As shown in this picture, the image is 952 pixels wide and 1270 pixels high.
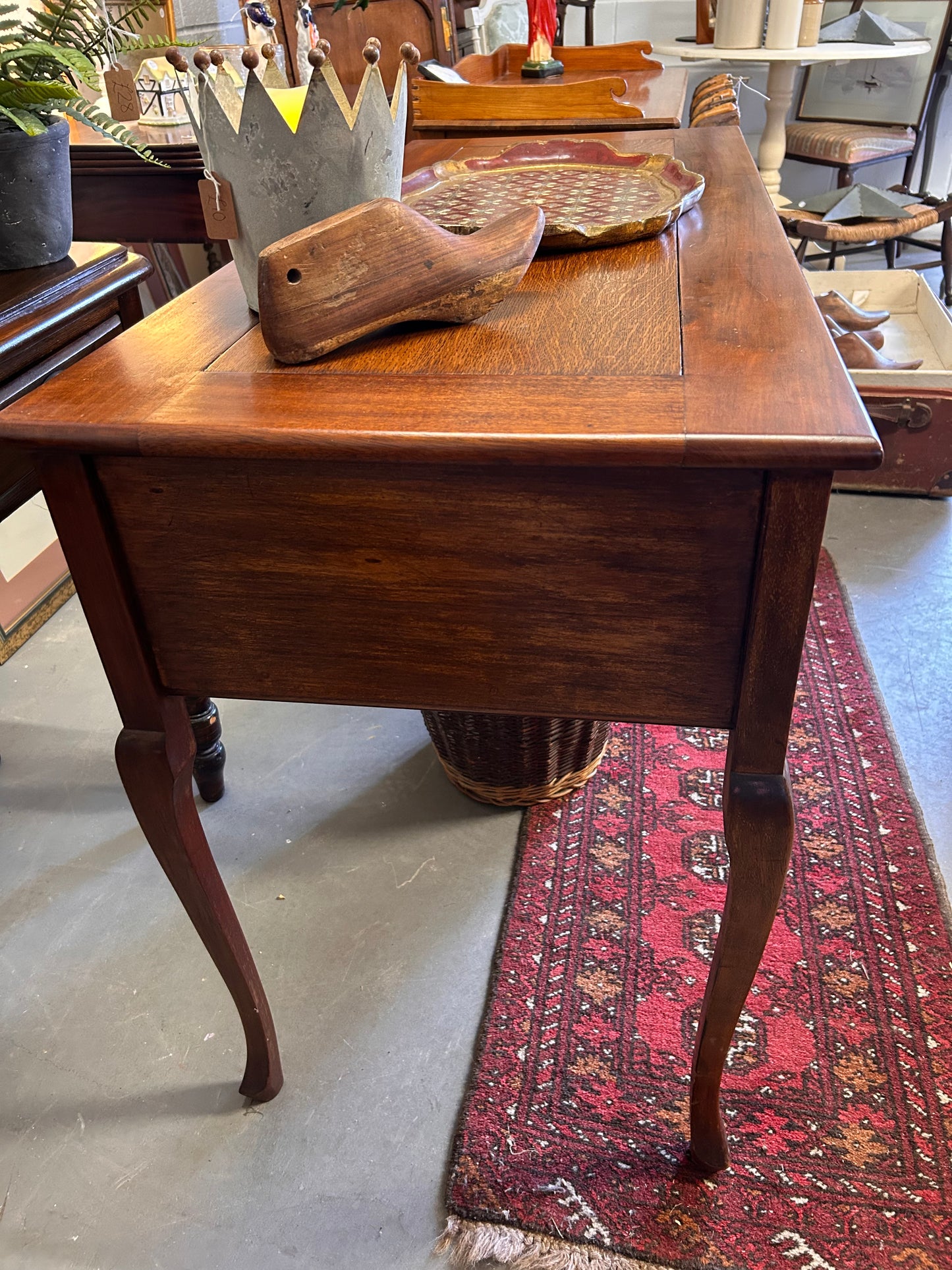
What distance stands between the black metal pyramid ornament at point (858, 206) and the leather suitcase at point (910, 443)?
874mm

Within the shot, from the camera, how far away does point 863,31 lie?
333cm

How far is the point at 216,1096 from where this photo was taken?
3.45 feet

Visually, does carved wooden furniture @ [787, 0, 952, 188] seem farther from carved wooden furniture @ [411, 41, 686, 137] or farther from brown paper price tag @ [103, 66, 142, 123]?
brown paper price tag @ [103, 66, 142, 123]

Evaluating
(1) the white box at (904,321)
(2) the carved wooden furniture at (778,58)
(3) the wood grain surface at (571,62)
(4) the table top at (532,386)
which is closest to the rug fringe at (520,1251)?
(4) the table top at (532,386)

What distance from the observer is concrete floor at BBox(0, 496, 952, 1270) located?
95 centimetres

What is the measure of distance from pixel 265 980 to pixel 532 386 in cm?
87

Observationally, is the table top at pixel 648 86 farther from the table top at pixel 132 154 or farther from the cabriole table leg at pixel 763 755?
the cabriole table leg at pixel 763 755

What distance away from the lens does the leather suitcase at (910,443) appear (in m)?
1.97

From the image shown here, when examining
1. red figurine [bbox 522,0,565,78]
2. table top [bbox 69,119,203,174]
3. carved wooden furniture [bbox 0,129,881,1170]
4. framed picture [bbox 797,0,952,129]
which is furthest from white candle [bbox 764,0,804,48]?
carved wooden furniture [bbox 0,129,881,1170]

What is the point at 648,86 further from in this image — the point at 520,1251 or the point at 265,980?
the point at 520,1251

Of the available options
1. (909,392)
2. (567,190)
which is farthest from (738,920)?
(909,392)

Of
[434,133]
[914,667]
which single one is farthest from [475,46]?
[914,667]

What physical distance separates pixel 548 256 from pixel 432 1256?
0.96 metres

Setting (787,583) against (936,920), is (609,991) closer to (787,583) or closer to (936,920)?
(936,920)
